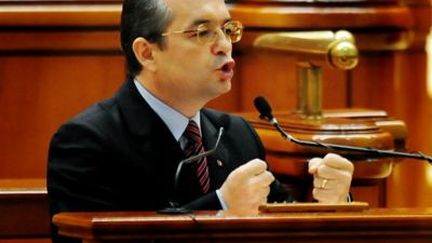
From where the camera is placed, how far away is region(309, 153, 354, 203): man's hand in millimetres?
2668

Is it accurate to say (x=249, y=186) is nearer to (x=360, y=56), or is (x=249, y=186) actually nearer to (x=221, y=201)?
(x=221, y=201)

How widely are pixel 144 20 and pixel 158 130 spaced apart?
0.23 meters

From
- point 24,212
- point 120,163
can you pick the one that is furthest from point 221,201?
point 24,212

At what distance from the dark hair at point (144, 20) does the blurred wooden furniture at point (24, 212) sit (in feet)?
1.34

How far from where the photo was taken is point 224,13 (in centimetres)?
276

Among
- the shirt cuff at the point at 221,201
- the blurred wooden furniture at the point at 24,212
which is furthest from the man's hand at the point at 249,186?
the blurred wooden furniture at the point at 24,212

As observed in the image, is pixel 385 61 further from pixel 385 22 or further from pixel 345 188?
pixel 345 188

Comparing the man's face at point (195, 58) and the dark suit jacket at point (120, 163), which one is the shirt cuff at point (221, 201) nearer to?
the dark suit jacket at point (120, 163)

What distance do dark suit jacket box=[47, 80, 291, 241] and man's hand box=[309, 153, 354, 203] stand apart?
0.70 feet

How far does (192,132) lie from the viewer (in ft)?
9.14

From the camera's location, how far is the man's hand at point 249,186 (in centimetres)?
248

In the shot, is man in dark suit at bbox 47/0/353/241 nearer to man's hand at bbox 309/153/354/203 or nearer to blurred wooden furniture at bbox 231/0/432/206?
man's hand at bbox 309/153/354/203

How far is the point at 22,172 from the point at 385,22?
123 centimetres

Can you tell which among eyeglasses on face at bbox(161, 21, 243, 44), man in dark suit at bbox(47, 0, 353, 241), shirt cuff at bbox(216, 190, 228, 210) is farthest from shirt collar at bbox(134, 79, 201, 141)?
shirt cuff at bbox(216, 190, 228, 210)
